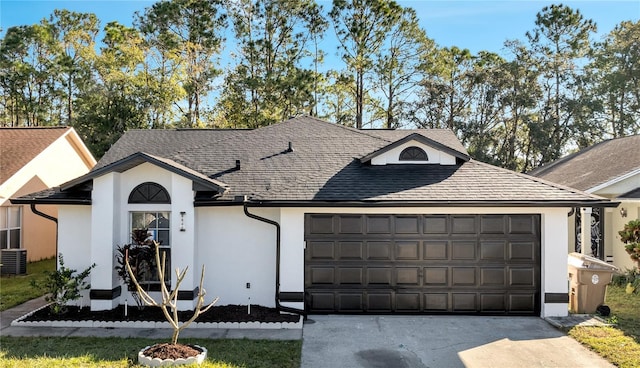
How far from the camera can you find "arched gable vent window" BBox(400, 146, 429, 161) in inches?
426

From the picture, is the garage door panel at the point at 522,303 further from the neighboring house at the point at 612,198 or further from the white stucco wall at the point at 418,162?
Answer: the neighboring house at the point at 612,198

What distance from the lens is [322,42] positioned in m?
28.5

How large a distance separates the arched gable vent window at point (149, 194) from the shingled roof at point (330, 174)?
2.63 feet

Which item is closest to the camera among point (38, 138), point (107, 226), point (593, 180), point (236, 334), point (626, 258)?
point (236, 334)

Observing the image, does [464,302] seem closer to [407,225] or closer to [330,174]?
Answer: [407,225]

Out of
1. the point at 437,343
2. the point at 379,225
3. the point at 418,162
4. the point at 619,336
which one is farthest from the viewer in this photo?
the point at 418,162

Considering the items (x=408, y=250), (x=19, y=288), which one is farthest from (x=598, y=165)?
(x=19, y=288)

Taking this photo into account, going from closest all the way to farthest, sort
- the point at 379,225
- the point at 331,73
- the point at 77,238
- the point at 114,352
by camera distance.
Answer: the point at 114,352 → the point at 379,225 → the point at 77,238 → the point at 331,73

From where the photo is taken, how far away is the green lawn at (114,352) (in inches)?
255

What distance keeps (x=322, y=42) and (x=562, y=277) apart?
23.1m

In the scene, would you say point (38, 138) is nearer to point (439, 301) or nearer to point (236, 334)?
point (236, 334)

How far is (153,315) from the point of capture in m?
8.84

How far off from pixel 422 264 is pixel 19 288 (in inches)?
427

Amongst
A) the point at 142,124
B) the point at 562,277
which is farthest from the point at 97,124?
the point at 562,277
